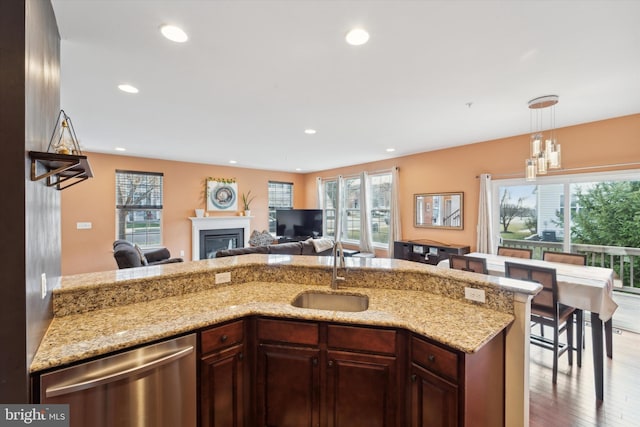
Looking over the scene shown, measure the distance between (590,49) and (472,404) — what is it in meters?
2.52

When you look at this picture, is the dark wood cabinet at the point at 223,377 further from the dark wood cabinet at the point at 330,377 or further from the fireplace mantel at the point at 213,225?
the fireplace mantel at the point at 213,225

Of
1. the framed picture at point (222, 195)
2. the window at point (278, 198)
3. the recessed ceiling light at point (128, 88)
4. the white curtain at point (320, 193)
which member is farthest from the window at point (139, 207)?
the white curtain at point (320, 193)

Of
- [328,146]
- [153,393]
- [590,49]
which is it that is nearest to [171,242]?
[328,146]

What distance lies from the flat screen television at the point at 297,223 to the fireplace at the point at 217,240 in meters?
1.06

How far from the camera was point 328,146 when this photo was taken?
197 inches

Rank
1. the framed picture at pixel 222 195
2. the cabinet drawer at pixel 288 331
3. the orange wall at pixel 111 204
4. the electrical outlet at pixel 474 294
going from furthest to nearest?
the framed picture at pixel 222 195 < the orange wall at pixel 111 204 < the electrical outlet at pixel 474 294 < the cabinet drawer at pixel 288 331

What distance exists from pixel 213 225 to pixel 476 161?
5843 mm

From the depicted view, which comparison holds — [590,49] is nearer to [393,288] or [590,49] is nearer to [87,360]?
[393,288]

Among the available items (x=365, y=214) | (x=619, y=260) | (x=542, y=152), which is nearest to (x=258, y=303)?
(x=542, y=152)

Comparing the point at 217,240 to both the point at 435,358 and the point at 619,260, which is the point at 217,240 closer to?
the point at 435,358

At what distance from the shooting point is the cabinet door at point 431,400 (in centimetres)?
132

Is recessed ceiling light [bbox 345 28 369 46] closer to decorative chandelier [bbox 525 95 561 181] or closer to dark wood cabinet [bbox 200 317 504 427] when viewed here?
dark wood cabinet [bbox 200 317 504 427]

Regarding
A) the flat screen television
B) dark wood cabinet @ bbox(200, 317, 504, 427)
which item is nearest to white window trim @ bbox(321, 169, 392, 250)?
the flat screen television

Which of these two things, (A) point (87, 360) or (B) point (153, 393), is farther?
(B) point (153, 393)
